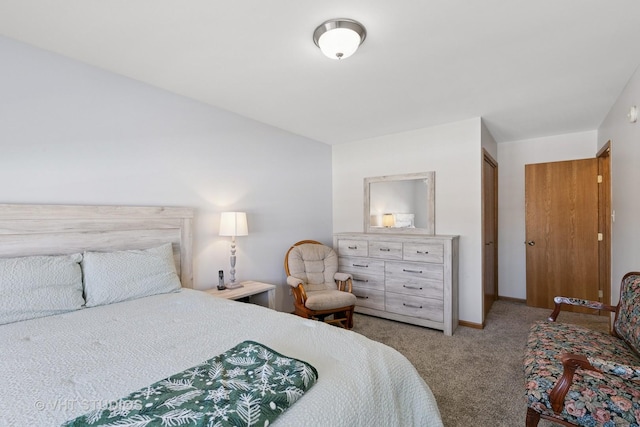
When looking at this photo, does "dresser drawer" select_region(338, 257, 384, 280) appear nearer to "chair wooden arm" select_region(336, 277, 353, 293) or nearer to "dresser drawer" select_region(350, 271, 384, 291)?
"dresser drawer" select_region(350, 271, 384, 291)

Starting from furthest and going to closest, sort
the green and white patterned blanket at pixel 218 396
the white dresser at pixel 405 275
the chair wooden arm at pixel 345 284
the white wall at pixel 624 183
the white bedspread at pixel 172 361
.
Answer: the chair wooden arm at pixel 345 284, the white dresser at pixel 405 275, the white wall at pixel 624 183, the white bedspread at pixel 172 361, the green and white patterned blanket at pixel 218 396

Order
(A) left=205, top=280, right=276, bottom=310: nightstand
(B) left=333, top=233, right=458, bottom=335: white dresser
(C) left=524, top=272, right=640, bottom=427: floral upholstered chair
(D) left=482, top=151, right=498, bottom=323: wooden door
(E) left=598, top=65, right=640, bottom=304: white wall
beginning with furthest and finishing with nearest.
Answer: (D) left=482, top=151, right=498, bottom=323: wooden door, (B) left=333, top=233, right=458, bottom=335: white dresser, (A) left=205, top=280, right=276, bottom=310: nightstand, (E) left=598, top=65, right=640, bottom=304: white wall, (C) left=524, top=272, right=640, bottom=427: floral upholstered chair

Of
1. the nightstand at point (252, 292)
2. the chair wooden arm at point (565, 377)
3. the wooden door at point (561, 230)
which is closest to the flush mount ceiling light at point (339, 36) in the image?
the chair wooden arm at point (565, 377)

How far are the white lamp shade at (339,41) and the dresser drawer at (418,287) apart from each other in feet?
8.30

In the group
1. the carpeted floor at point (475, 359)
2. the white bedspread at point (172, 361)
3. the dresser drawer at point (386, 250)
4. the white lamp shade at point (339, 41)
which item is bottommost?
the carpeted floor at point (475, 359)

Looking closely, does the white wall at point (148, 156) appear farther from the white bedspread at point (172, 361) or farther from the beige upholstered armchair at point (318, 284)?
the white bedspread at point (172, 361)

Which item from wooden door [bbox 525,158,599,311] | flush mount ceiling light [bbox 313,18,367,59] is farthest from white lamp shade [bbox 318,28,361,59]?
wooden door [bbox 525,158,599,311]

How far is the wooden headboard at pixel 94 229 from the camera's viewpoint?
6.31ft

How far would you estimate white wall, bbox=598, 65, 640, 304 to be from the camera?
239 cm

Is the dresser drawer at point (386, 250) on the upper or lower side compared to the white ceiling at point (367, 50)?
lower

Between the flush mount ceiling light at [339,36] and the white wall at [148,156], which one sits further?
the white wall at [148,156]

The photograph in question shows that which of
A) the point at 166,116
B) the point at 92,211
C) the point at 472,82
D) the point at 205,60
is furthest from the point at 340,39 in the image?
the point at 92,211

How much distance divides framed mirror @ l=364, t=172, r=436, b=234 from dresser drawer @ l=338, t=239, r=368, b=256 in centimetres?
43

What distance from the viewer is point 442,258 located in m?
3.30
